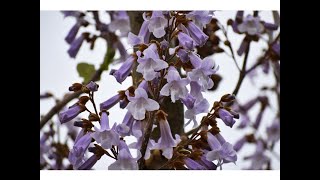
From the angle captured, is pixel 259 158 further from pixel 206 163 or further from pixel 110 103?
pixel 110 103

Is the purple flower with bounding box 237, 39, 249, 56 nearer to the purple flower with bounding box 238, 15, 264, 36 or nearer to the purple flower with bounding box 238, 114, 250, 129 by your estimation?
the purple flower with bounding box 238, 15, 264, 36

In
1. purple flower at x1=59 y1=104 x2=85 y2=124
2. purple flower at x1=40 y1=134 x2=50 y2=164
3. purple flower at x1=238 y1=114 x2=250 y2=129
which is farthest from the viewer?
purple flower at x1=238 y1=114 x2=250 y2=129

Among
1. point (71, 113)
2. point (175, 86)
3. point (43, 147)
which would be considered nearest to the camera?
point (175, 86)

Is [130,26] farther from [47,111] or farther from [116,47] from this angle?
[47,111]

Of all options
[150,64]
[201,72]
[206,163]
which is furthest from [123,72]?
[206,163]

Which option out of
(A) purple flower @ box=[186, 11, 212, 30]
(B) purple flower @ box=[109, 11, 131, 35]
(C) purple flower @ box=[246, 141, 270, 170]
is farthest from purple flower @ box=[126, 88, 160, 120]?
(C) purple flower @ box=[246, 141, 270, 170]
